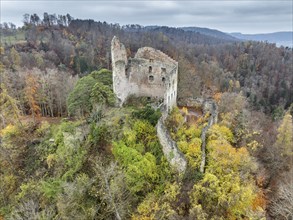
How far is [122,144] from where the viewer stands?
26125 millimetres

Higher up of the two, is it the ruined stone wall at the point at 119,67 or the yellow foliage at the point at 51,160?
the ruined stone wall at the point at 119,67

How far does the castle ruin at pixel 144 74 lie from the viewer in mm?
31297

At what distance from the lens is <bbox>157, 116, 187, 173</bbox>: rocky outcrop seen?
2432 centimetres

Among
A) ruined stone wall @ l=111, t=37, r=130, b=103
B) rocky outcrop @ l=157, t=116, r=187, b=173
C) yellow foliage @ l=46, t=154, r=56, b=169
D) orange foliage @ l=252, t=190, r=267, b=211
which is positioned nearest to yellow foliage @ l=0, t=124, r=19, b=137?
yellow foliage @ l=46, t=154, r=56, b=169

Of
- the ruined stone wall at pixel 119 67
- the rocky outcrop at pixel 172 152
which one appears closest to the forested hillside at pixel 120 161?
the rocky outcrop at pixel 172 152

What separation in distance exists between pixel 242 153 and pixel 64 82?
32.6 metres

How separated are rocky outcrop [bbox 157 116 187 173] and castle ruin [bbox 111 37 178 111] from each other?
18.3 ft

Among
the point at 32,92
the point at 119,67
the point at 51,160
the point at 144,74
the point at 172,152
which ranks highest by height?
the point at 119,67

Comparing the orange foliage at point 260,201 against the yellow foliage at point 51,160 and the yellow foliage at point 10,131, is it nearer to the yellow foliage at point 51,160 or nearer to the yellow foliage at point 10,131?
the yellow foliage at point 51,160

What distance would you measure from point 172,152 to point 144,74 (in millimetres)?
12659

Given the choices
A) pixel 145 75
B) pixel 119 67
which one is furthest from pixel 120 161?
pixel 145 75

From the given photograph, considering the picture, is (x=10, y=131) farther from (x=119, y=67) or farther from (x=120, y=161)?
(x=120, y=161)

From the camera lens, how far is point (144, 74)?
33312mm

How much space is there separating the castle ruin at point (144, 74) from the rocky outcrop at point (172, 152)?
18.3 ft
